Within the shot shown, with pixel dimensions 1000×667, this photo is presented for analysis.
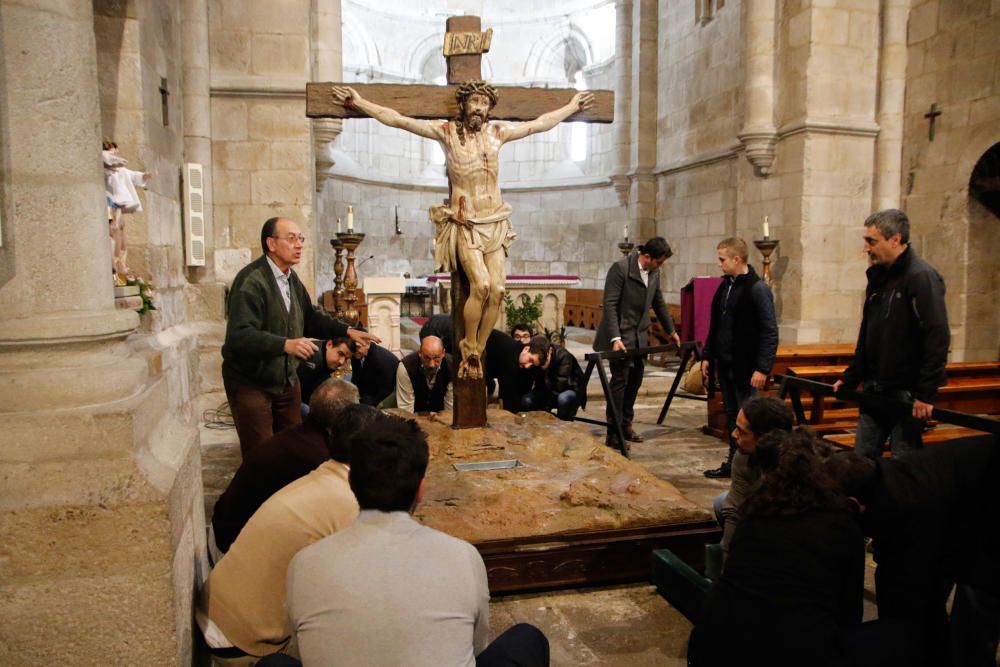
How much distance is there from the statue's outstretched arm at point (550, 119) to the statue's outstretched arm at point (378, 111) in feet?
1.46

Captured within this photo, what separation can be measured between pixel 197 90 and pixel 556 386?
3.91 m

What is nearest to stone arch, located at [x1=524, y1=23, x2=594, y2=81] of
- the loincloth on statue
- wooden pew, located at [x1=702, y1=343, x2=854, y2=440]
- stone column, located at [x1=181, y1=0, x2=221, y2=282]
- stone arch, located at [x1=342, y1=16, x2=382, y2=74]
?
stone arch, located at [x1=342, y1=16, x2=382, y2=74]

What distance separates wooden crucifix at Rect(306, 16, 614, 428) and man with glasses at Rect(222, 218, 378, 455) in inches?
36.8

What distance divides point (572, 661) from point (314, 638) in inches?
51.2

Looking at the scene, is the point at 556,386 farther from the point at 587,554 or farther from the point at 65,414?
the point at 65,414

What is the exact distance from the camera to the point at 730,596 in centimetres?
185

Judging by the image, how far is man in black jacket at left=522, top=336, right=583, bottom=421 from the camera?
525cm

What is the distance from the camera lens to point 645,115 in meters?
11.1

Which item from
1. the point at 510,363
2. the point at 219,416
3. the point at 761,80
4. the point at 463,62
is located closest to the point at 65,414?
the point at 463,62

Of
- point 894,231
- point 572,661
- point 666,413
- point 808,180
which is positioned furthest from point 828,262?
point 572,661

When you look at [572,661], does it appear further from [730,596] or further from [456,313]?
[456,313]

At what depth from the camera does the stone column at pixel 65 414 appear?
71.2 inches

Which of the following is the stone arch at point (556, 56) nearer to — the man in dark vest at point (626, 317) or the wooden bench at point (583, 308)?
the wooden bench at point (583, 308)

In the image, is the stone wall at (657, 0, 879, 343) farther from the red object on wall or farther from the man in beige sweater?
the man in beige sweater
